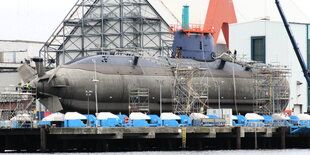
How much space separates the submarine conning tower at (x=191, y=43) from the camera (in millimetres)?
90500

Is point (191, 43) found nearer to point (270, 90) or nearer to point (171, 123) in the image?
point (270, 90)

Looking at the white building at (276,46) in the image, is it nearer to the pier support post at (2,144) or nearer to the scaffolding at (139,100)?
the scaffolding at (139,100)

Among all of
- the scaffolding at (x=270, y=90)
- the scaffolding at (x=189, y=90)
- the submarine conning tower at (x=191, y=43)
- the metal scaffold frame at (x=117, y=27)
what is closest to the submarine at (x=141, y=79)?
the submarine conning tower at (x=191, y=43)

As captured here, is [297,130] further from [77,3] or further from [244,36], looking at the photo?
[77,3]

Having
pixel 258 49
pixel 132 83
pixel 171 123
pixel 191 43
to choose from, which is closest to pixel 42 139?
pixel 171 123

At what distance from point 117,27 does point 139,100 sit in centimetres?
3406

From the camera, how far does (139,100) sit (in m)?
80.3

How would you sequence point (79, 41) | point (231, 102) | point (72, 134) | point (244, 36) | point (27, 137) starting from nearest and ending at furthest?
1. point (72, 134)
2. point (27, 137)
3. point (231, 102)
4. point (244, 36)
5. point (79, 41)

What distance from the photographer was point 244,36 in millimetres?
107188

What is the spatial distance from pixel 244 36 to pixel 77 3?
23833 millimetres

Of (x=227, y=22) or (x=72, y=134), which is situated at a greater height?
(x=227, y=22)

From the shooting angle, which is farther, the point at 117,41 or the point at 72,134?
the point at 117,41

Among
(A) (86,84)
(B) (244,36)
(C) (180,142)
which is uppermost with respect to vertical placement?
(B) (244,36)

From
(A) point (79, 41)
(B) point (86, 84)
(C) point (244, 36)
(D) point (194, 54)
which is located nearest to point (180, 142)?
(B) point (86, 84)
